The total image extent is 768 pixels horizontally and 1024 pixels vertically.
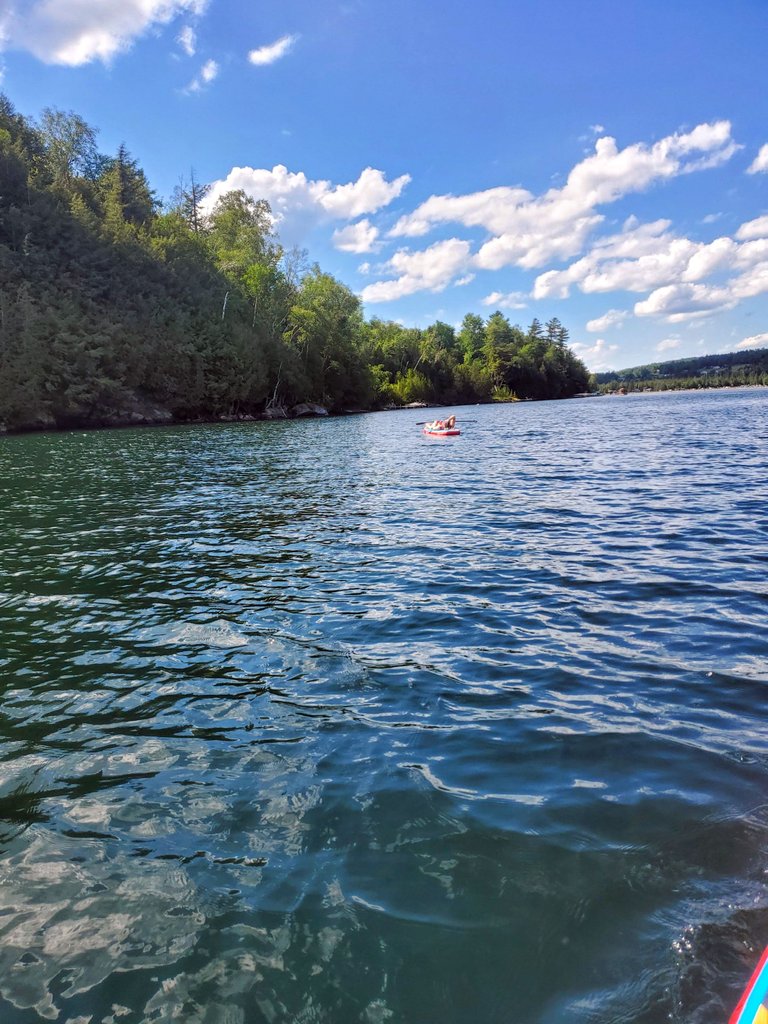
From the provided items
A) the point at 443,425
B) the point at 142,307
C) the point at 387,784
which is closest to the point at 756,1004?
the point at 387,784

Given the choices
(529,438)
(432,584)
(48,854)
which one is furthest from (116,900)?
A: (529,438)

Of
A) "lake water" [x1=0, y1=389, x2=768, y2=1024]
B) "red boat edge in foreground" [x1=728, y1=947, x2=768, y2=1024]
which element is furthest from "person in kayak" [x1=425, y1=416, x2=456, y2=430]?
"red boat edge in foreground" [x1=728, y1=947, x2=768, y2=1024]

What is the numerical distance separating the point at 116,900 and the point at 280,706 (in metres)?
2.38

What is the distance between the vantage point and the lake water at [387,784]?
9.74ft

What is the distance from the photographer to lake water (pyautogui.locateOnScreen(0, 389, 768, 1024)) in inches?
117

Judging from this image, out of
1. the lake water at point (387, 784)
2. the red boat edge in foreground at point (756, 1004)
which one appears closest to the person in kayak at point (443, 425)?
the lake water at point (387, 784)

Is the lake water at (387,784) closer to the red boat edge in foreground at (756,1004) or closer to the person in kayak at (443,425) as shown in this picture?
the red boat edge in foreground at (756,1004)

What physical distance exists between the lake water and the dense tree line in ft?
168

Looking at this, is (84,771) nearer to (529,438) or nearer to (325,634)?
(325,634)

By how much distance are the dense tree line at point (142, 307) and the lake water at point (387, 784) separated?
5126 cm

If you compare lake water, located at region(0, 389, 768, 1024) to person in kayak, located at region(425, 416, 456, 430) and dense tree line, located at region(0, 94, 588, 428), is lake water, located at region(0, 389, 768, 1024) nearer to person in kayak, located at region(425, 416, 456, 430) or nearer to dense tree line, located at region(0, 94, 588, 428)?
person in kayak, located at region(425, 416, 456, 430)

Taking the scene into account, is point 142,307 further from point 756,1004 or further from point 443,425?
point 756,1004

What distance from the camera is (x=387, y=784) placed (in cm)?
448

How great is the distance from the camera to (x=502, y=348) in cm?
15350
